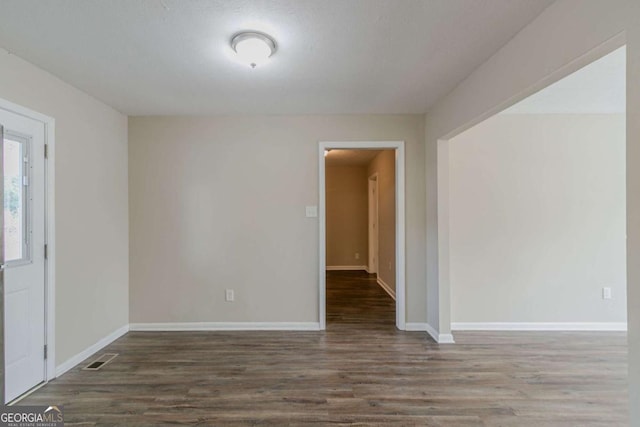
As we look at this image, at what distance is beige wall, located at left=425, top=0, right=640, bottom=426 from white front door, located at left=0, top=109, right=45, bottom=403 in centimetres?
342

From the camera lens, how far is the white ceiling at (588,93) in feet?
7.85

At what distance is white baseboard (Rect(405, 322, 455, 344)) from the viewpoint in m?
3.15

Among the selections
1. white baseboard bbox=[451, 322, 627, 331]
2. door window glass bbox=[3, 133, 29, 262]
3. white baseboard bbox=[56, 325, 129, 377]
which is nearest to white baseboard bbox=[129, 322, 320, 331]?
white baseboard bbox=[56, 325, 129, 377]

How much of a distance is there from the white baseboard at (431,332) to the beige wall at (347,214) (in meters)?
3.90

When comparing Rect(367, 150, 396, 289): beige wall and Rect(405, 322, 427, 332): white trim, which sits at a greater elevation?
Rect(367, 150, 396, 289): beige wall

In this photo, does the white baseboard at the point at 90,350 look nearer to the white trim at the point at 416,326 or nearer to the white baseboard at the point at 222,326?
the white baseboard at the point at 222,326

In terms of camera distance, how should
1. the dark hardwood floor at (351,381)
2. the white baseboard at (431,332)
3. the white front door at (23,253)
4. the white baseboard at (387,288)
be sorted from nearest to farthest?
1. the dark hardwood floor at (351,381)
2. the white front door at (23,253)
3. the white baseboard at (431,332)
4. the white baseboard at (387,288)

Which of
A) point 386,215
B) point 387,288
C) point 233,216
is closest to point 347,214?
point 386,215

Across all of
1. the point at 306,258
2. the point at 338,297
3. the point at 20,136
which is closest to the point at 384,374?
the point at 306,258

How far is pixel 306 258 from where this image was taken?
3551mm

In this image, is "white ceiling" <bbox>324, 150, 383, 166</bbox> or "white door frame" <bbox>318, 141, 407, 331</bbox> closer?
"white door frame" <bbox>318, 141, 407, 331</bbox>

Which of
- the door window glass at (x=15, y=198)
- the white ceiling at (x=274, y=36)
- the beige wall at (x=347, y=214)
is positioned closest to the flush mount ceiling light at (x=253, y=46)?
the white ceiling at (x=274, y=36)

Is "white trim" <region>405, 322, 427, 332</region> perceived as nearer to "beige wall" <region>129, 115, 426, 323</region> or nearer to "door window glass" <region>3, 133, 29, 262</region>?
"beige wall" <region>129, 115, 426, 323</region>

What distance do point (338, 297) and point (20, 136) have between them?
4.15m
